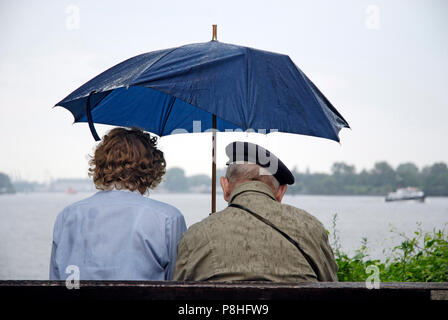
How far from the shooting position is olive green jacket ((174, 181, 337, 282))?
7.47 ft

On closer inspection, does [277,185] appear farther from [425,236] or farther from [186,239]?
[425,236]

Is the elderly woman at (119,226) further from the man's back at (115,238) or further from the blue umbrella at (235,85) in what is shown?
the blue umbrella at (235,85)

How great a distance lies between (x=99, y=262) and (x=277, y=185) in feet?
3.11

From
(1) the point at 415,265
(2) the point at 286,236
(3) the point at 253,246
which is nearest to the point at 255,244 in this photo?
(3) the point at 253,246

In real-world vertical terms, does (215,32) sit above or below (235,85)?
above

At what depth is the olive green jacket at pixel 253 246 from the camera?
89.6 inches

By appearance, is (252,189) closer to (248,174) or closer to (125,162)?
(248,174)

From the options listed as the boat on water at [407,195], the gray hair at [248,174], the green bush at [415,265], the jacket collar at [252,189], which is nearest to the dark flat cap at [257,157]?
the gray hair at [248,174]

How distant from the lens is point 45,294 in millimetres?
1722

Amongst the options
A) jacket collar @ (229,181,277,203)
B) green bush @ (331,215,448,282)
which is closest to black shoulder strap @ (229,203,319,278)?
jacket collar @ (229,181,277,203)

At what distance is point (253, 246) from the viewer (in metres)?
2.30

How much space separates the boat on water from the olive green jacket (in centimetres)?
8619

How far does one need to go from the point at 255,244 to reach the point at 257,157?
540mm
